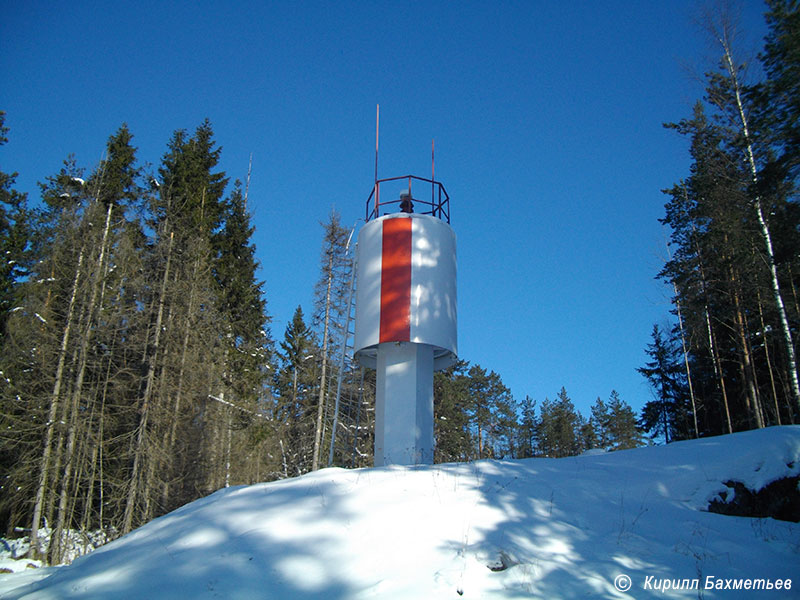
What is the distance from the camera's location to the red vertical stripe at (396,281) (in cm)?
1316

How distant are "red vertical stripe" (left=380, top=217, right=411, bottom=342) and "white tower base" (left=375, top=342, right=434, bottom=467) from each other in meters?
0.42

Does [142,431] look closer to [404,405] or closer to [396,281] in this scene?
[404,405]

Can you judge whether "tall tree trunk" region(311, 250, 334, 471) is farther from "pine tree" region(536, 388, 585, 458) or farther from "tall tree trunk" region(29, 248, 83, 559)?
"pine tree" region(536, 388, 585, 458)

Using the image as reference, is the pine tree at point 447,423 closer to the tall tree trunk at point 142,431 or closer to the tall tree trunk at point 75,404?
the tall tree trunk at point 142,431

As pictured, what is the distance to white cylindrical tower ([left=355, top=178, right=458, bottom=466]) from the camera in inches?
509

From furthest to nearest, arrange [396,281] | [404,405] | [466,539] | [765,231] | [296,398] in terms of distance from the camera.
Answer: [296,398], [765,231], [396,281], [404,405], [466,539]

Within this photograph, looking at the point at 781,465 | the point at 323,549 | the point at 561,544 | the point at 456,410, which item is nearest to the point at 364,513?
the point at 323,549

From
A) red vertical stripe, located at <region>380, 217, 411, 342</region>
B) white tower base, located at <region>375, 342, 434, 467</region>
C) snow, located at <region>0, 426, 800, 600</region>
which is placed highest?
red vertical stripe, located at <region>380, 217, 411, 342</region>

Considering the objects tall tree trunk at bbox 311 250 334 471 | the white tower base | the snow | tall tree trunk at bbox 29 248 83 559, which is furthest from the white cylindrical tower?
tall tree trunk at bbox 311 250 334 471

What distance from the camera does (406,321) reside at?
13.1m

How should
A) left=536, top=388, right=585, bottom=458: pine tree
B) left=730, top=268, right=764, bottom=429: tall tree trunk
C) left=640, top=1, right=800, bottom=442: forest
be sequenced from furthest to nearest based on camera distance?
left=536, top=388, right=585, bottom=458: pine tree < left=730, top=268, right=764, bottom=429: tall tree trunk < left=640, top=1, right=800, bottom=442: forest

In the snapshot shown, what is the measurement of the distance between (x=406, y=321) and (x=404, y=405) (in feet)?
6.25

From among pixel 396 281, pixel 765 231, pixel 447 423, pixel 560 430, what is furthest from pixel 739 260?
pixel 560 430

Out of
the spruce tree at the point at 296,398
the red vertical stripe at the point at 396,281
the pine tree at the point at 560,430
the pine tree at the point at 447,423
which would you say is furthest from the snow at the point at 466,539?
the pine tree at the point at 560,430
